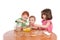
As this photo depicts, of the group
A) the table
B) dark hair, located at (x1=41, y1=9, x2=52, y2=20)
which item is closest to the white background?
dark hair, located at (x1=41, y1=9, x2=52, y2=20)

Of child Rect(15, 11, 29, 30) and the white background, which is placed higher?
the white background

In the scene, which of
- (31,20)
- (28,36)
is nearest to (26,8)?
(31,20)

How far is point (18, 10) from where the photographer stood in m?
1.95

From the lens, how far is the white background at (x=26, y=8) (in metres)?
1.93

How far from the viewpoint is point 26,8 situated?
194cm

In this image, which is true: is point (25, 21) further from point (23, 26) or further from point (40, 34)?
point (40, 34)

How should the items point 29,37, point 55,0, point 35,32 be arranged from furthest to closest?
point 55,0, point 35,32, point 29,37

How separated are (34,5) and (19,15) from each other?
0.19m

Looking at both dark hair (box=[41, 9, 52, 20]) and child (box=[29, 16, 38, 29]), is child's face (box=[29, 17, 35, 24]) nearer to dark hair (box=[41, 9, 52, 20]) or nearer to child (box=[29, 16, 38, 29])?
child (box=[29, 16, 38, 29])

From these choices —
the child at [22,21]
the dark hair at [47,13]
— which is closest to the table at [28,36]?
the child at [22,21]

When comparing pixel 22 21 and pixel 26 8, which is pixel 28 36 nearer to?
pixel 22 21

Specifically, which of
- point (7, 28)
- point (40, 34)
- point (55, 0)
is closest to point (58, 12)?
point (55, 0)

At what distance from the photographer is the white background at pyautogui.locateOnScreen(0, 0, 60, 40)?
6.33ft

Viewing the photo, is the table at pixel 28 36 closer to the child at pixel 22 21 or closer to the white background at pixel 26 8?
the child at pixel 22 21
